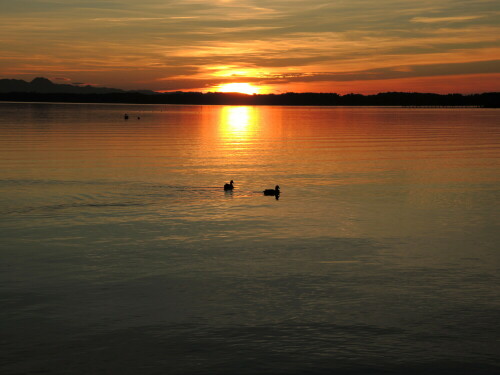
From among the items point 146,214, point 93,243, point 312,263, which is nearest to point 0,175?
point 146,214

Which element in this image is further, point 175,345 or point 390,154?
point 390,154

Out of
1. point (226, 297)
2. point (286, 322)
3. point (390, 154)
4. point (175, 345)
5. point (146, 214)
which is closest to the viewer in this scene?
point (175, 345)

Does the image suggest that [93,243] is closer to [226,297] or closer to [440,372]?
[226,297]

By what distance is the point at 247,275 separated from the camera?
63.3 feet

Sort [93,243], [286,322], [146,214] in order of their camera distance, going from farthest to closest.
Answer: [146,214] < [93,243] < [286,322]

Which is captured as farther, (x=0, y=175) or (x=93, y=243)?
(x=0, y=175)

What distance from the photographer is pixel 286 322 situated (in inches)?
600

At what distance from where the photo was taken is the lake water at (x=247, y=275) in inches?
531

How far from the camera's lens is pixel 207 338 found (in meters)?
14.3

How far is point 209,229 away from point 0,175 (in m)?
22.9

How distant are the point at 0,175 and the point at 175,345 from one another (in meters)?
32.9

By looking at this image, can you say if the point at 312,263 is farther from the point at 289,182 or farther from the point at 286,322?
the point at 289,182

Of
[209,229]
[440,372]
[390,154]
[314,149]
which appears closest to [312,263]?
[209,229]

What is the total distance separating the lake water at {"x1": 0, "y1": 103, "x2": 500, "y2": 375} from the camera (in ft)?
44.2
